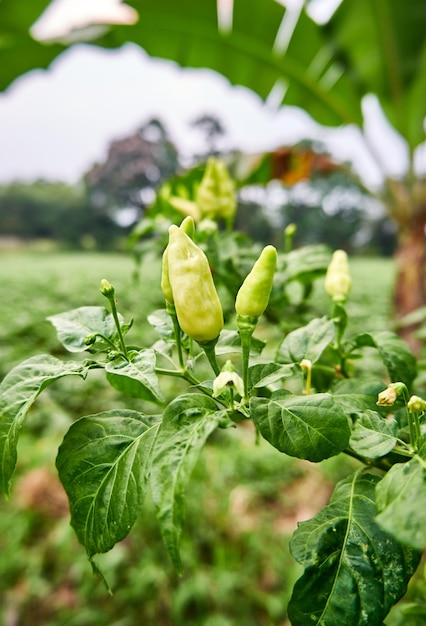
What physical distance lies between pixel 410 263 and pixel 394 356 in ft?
5.30

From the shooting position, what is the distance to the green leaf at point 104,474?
1.05 feet

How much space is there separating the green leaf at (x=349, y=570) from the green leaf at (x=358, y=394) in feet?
0.27

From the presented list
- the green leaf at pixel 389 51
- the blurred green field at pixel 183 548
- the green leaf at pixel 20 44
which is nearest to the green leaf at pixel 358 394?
the blurred green field at pixel 183 548

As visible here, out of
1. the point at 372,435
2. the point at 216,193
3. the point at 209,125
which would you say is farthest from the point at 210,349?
the point at 209,125

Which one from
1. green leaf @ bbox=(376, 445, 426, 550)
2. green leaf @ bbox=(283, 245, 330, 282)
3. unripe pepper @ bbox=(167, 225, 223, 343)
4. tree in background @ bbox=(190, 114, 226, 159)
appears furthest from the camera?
tree in background @ bbox=(190, 114, 226, 159)

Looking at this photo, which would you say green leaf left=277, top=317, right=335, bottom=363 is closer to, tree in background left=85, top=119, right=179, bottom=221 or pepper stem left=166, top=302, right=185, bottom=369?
pepper stem left=166, top=302, right=185, bottom=369

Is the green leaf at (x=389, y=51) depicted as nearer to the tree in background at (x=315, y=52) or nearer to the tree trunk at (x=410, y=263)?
the tree in background at (x=315, y=52)

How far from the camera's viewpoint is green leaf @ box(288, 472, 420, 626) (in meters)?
0.29

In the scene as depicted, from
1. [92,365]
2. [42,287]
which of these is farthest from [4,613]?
[42,287]

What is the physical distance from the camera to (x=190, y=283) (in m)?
0.34

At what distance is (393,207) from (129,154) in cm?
1274

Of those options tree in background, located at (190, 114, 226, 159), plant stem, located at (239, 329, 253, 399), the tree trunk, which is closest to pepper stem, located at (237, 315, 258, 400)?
plant stem, located at (239, 329, 253, 399)

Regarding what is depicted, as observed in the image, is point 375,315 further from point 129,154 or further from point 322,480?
point 129,154

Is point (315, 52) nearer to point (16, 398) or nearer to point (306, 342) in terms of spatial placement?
point (306, 342)
